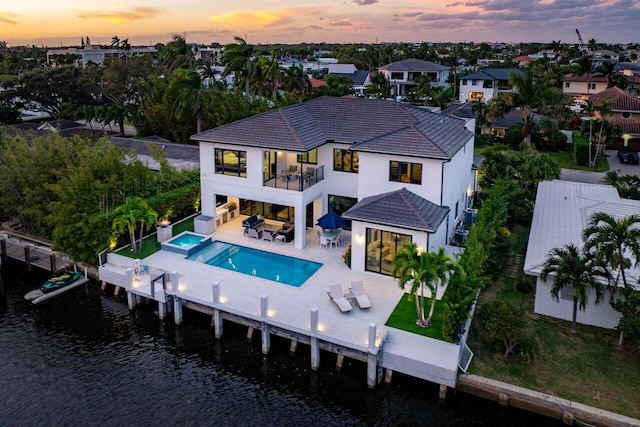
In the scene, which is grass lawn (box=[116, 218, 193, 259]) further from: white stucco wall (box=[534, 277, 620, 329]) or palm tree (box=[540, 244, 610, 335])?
palm tree (box=[540, 244, 610, 335])

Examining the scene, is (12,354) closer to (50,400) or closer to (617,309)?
(50,400)

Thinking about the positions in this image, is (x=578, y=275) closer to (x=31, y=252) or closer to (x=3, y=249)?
(x=31, y=252)

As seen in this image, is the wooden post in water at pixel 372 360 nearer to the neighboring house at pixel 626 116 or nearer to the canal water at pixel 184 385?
the canal water at pixel 184 385

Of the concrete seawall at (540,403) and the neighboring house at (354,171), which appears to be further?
the neighboring house at (354,171)

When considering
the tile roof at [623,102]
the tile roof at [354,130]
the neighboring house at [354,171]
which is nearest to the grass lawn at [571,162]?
the tile roof at [623,102]

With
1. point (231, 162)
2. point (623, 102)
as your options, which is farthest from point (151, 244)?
point (623, 102)

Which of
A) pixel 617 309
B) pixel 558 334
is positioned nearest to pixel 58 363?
pixel 558 334
